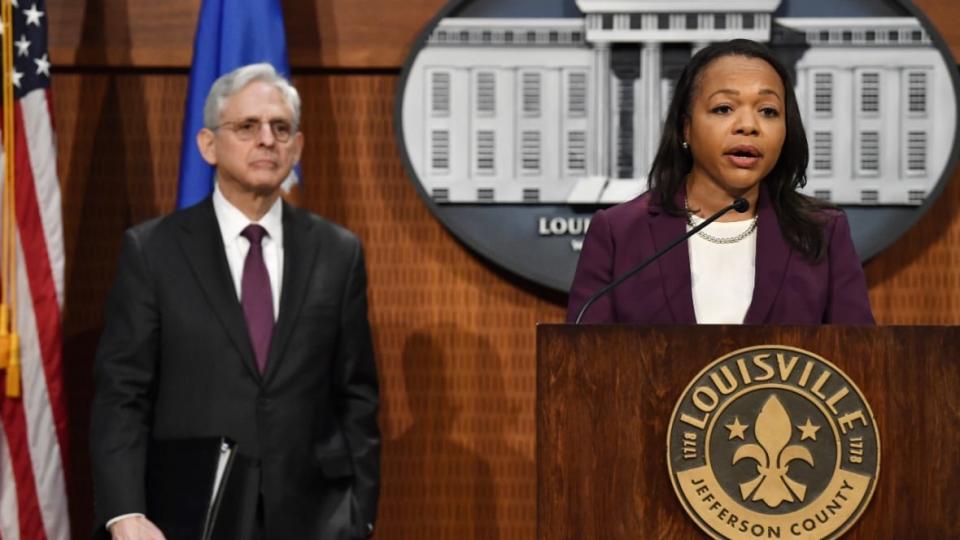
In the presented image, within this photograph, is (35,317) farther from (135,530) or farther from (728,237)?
(728,237)

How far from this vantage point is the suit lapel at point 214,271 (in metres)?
3.20

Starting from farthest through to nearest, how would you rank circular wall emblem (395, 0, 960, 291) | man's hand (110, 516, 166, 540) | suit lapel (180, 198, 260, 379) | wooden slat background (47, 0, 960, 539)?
wooden slat background (47, 0, 960, 539), circular wall emblem (395, 0, 960, 291), suit lapel (180, 198, 260, 379), man's hand (110, 516, 166, 540)

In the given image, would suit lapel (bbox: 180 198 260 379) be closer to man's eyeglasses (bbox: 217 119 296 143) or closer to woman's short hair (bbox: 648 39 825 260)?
man's eyeglasses (bbox: 217 119 296 143)

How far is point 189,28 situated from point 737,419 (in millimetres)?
2621

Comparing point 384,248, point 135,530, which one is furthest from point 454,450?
point 135,530

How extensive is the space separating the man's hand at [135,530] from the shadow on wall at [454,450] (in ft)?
3.76

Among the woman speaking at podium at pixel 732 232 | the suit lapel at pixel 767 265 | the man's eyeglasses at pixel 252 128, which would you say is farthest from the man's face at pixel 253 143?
the suit lapel at pixel 767 265

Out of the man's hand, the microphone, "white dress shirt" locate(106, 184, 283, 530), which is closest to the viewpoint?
the microphone

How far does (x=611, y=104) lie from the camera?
4.05m

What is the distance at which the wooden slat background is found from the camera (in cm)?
411

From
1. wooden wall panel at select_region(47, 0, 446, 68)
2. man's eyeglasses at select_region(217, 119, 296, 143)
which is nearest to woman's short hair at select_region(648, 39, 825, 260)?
man's eyeglasses at select_region(217, 119, 296, 143)

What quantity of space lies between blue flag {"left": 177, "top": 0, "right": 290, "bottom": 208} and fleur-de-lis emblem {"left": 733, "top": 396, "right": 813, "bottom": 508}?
214cm

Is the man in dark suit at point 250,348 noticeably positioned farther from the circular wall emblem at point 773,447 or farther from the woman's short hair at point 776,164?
the circular wall emblem at point 773,447

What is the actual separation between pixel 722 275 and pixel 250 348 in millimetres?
1187
